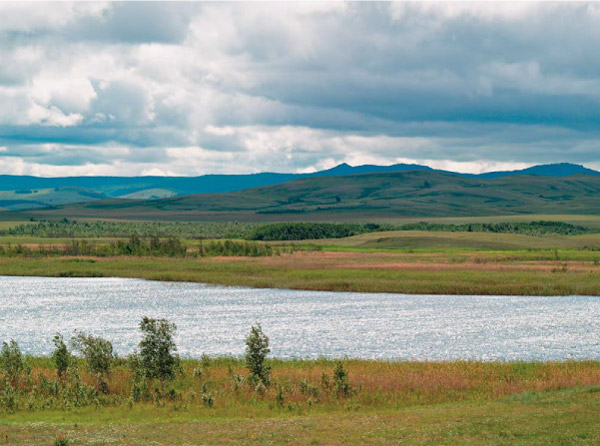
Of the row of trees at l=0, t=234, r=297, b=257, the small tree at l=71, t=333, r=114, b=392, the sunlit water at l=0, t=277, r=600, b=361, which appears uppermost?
the row of trees at l=0, t=234, r=297, b=257

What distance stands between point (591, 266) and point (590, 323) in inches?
1947

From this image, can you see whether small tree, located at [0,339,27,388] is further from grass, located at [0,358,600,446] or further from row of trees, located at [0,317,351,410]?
grass, located at [0,358,600,446]

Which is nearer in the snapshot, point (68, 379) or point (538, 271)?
point (68, 379)

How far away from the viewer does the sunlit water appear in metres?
56.0

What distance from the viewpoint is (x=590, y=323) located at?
67.9 meters

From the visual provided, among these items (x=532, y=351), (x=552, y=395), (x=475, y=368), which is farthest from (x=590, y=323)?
(x=552, y=395)

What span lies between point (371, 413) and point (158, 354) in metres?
12.6

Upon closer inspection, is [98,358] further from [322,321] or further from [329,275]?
[329,275]

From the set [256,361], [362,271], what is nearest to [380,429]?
[256,361]

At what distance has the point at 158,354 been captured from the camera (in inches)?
1555

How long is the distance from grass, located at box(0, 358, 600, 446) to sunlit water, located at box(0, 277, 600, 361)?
10791 millimetres

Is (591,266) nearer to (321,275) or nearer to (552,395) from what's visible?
(321,275)

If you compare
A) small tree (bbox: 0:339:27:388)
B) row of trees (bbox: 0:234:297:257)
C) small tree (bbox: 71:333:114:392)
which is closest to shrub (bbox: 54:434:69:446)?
small tree (bbox: 71:333:114:392)

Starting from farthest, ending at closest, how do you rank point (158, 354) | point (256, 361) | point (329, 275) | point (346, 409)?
point (329, 275) < point (256, 361) < point (158, 354) < point (346, 409)
